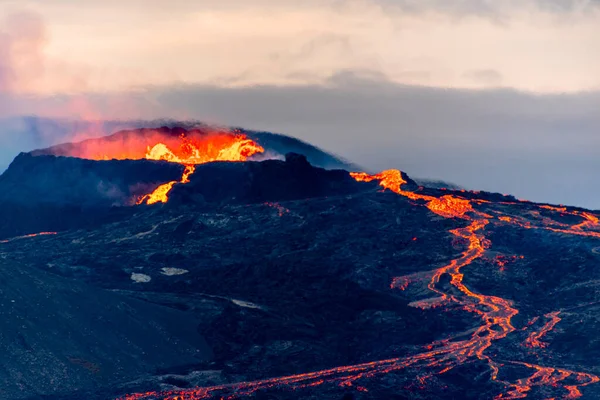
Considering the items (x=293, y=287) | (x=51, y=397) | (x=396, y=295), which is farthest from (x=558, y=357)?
(x=51, y=397)

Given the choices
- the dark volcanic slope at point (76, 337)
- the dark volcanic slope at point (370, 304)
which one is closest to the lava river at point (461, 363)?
the dark volcanic slope at point (370, 304)

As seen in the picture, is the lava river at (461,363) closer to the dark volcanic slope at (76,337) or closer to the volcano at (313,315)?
the volcano at (313,315)

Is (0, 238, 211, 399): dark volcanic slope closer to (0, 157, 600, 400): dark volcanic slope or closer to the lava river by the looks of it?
(0, 157, 600, 400): dark volcanic slope

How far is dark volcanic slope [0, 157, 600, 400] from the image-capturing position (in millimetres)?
132875

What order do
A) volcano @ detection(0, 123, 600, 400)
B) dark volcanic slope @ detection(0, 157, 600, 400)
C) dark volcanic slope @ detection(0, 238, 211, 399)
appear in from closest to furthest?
1. dark volcanic slope @ detection(0, 238, 211, 399)
2. volcano @ detection(0, 123, 600, 400)
3. dark volcanic slope @ detection(0, 157, 600, 400)

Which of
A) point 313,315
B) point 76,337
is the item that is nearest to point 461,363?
point 313,315

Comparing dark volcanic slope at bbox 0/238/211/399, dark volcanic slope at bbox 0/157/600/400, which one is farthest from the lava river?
dark volcanic slope at bbox 0/238/211/399

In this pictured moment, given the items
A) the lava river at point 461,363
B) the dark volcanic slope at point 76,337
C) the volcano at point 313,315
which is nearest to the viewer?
the dark volcanic slope at point 76,337

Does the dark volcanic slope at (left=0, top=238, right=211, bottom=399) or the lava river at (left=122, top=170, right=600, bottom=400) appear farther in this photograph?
the lava river at (left=122, top=170, right=600, bottom=400)

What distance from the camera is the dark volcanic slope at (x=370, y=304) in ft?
436

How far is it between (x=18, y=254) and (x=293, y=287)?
153 feet

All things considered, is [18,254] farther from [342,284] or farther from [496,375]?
[496,375]

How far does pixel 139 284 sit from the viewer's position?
177 metres

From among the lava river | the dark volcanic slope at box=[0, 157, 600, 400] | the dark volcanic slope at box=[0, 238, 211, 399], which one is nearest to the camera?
the dark volcanic slope at box=[0, 238, 211, 399]
